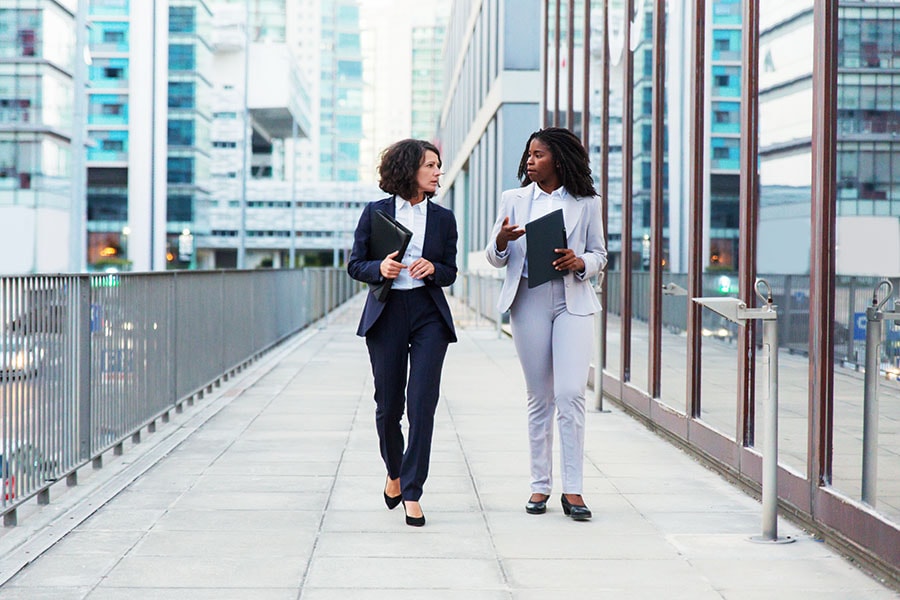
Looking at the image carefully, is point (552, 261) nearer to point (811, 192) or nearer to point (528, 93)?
point (811, 192)

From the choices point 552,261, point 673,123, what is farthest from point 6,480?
point 673,123

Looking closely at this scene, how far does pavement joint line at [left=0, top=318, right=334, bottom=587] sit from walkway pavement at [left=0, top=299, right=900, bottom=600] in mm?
17

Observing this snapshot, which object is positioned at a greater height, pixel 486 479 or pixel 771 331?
pixel 771 331

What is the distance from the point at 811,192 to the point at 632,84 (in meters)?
5.51

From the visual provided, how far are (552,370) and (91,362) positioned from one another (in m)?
2.77

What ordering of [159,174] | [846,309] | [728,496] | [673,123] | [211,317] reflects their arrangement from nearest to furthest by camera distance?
[846,309] < [728,496] < [673,123] < [211,317] < [159,174]

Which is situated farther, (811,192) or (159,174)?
(159,174)

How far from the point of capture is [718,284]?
8.02 m

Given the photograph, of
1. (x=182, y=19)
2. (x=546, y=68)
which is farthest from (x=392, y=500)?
(x=182, y=19)

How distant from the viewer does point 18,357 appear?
619 centimetres

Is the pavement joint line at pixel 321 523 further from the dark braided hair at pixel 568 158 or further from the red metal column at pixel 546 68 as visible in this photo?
the red metal column at pixel 546 68

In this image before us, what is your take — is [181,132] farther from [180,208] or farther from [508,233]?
[508,233]

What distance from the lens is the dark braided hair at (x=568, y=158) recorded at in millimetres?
6477

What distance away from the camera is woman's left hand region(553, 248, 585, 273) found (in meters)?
6.24
